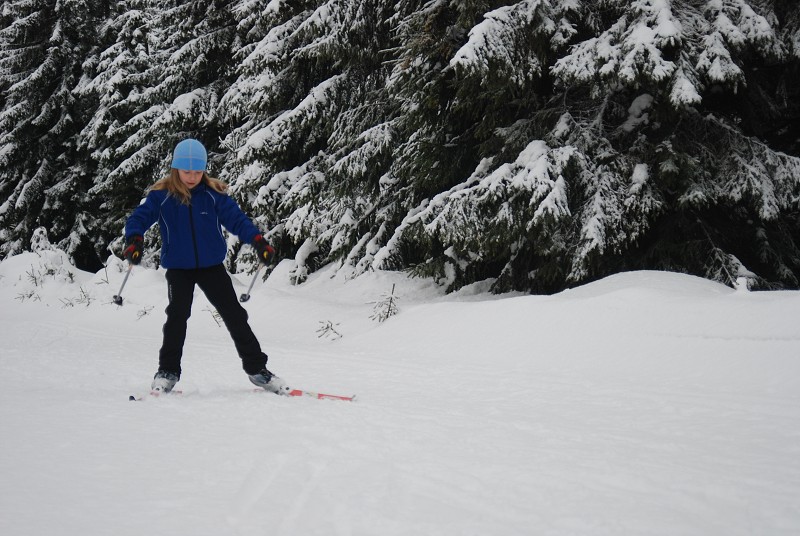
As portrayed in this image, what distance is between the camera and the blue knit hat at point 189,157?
153 inches

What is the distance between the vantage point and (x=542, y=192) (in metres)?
6.36

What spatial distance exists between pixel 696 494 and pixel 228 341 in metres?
5.89

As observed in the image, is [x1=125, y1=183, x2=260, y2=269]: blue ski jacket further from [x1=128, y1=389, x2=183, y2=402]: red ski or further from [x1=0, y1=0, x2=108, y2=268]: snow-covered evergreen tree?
[x1=0, y1=0, x2=108, y2=268]: snow-covered evergreen tree

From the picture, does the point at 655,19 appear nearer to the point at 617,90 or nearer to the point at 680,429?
the point at 617,90

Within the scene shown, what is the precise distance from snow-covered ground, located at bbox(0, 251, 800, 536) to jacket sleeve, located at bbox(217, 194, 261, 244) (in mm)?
1137

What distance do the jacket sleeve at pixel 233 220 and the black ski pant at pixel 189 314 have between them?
1.07 ft

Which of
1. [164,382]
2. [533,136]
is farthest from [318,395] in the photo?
[533,136]

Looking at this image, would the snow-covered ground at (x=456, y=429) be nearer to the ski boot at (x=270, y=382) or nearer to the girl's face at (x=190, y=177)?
the ski boot at (x=270, y=382)

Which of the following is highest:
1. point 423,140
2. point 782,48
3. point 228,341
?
point 782,48

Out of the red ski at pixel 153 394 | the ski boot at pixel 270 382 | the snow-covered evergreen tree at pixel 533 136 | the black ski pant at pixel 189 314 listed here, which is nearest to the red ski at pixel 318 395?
the ski boot at pixel 270 382

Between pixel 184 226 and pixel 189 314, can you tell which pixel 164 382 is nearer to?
pixel 189 314

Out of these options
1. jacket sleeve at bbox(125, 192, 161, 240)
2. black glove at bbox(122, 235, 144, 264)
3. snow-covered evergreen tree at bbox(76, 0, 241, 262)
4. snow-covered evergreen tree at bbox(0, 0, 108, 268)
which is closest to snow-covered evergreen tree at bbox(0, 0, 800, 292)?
snow-covered evergreen tree at bbox(76, 0, 241, 262)

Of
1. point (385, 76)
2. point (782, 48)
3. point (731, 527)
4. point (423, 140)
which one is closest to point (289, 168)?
point (385, 76)

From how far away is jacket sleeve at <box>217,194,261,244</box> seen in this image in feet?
13.6
